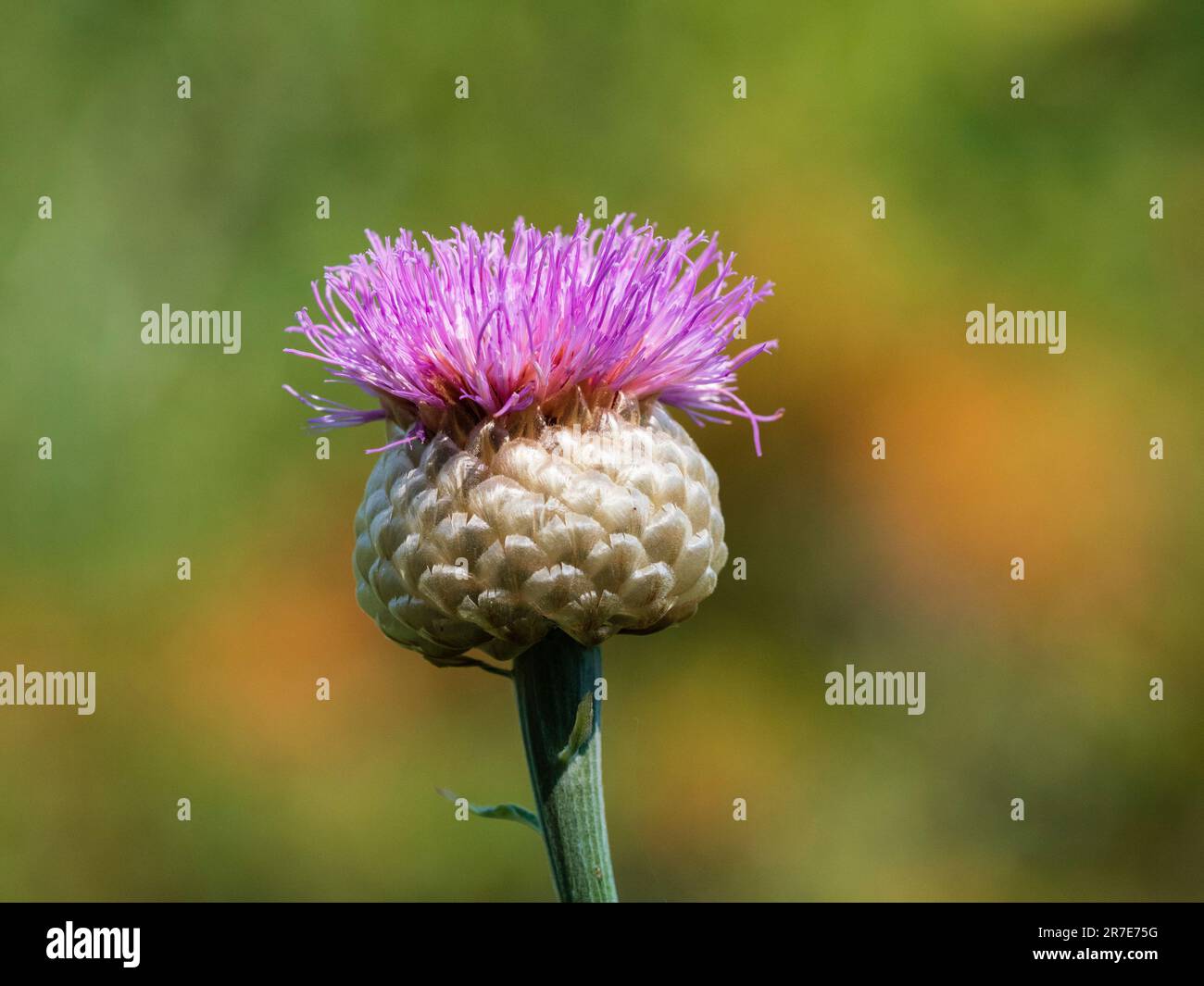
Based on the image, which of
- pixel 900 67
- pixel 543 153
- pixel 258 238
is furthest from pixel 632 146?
pixel 258 238

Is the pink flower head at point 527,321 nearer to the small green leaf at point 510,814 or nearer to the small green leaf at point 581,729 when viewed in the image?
the small green leaf at point 581,729

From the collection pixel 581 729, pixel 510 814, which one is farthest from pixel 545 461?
pixel 510 814

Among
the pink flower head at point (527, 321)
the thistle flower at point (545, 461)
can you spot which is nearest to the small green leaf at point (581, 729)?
the thistle flower at point (545, 461)

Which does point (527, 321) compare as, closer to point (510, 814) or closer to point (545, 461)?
point (545, 461)

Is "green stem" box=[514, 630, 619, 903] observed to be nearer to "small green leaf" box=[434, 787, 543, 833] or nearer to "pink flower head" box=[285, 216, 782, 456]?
"small green leaf" box=[434, 787, 543, 833]

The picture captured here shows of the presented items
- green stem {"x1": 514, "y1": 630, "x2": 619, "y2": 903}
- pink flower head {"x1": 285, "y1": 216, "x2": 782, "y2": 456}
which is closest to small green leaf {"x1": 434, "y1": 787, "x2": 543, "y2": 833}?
green stem {"x1": 514, "y1": 630, "x2": 619, "y2": 903}

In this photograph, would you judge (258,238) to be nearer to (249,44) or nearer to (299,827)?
(249,44)
